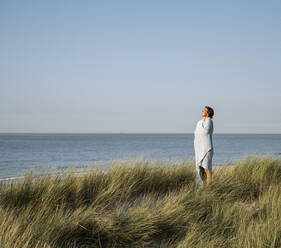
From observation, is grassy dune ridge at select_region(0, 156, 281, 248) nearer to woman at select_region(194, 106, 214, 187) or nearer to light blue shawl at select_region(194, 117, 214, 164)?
woman at select_region(194, 106, 214, 187)

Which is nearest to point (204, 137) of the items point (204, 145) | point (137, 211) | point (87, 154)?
point (204, 145)

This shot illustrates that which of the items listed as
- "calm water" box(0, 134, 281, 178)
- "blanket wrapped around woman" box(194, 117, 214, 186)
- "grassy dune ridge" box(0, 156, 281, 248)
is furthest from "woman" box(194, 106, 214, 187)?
"calm water" box(0, 134, 281, 178)

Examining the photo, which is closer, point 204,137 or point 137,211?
point 137,211

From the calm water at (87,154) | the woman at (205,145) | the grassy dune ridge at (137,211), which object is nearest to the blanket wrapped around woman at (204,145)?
the woman at (205,145)

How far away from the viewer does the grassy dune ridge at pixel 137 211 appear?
3.77 metres

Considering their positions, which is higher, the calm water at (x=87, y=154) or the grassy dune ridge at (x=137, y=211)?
the grassy dune ridge at (x=137, y=211)

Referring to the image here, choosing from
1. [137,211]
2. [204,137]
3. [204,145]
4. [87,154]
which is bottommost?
[87,154]

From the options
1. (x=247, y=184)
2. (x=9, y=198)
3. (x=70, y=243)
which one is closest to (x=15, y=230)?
(x=70, y=243)

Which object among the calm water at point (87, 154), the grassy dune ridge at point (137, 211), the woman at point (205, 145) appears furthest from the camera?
the calm water at point (87, 154)

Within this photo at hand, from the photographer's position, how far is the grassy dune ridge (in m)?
3.77

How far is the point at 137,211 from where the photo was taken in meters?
4.43

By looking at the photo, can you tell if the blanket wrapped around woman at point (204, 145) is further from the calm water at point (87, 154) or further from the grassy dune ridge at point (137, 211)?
the calm water at point (87, 154)

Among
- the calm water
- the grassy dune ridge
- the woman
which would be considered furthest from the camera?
the calm water

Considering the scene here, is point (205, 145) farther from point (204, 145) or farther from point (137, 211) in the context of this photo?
point (137, 211)
